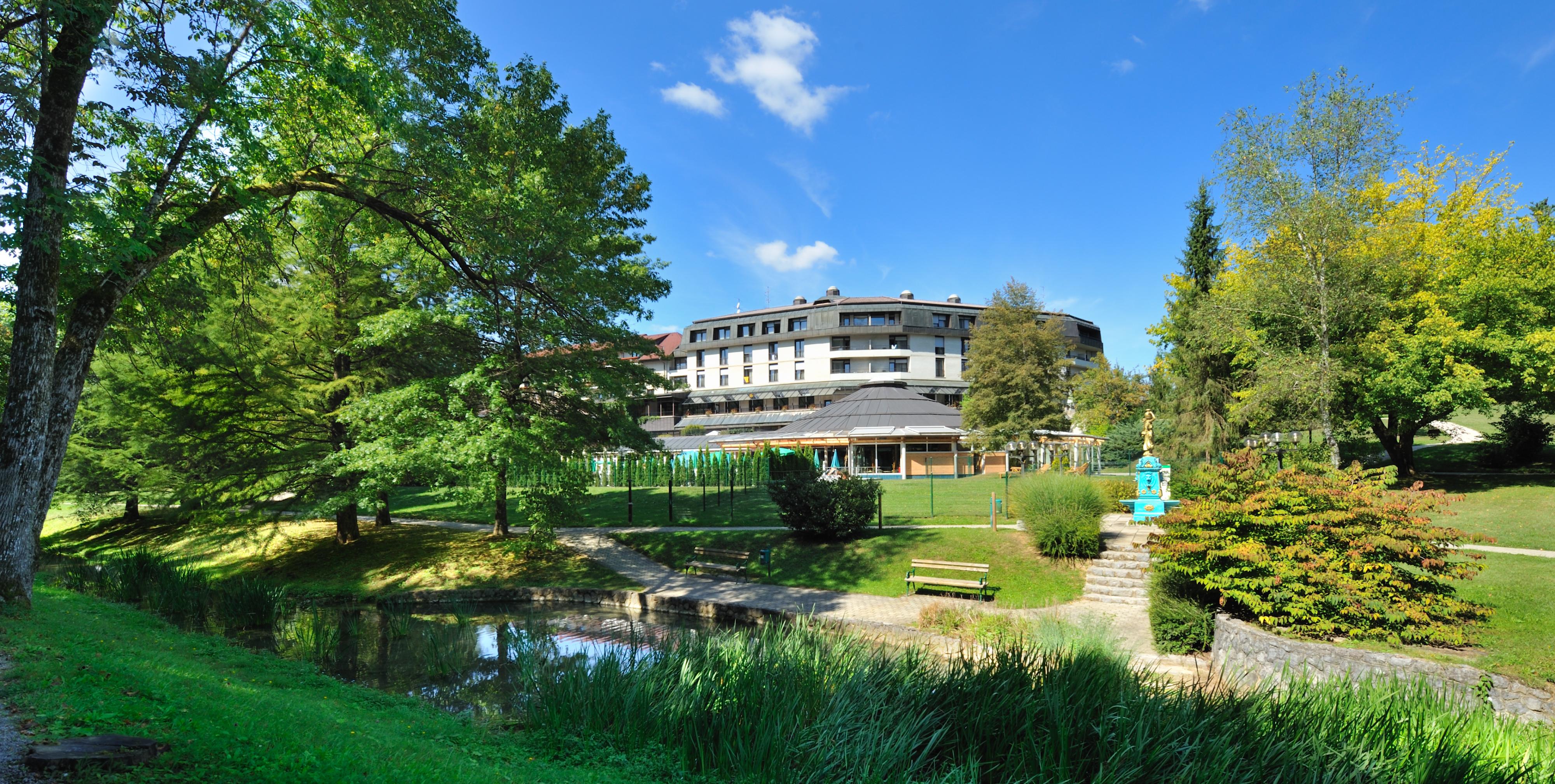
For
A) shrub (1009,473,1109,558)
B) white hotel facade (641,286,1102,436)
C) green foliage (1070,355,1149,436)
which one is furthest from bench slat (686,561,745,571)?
white hotel facade (641,286,1102,436)

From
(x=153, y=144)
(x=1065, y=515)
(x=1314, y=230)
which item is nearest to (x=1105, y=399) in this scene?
(x=1314, y=230)

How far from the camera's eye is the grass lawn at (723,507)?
20.9m

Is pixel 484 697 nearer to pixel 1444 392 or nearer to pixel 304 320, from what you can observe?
pixel 304 320

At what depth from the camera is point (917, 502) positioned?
23672 millimetres

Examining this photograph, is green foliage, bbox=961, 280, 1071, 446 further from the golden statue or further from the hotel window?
the hotel window

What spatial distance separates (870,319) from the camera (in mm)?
63844

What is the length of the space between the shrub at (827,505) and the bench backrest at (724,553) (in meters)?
1.71

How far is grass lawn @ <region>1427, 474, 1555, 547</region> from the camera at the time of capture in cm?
1430

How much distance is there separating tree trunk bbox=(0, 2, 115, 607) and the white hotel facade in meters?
50.9

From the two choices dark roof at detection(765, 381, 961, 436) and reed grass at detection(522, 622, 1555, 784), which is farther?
dark roof at detection(765, 381, 961, 436)

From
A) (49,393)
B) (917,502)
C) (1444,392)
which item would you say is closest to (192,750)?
(49,393)

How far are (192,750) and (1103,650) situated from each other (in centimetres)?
737

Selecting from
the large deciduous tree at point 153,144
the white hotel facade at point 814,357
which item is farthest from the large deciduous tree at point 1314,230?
the white hotel facade at point 814,357

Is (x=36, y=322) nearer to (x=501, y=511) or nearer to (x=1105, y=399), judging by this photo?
(x=501, y=511)
